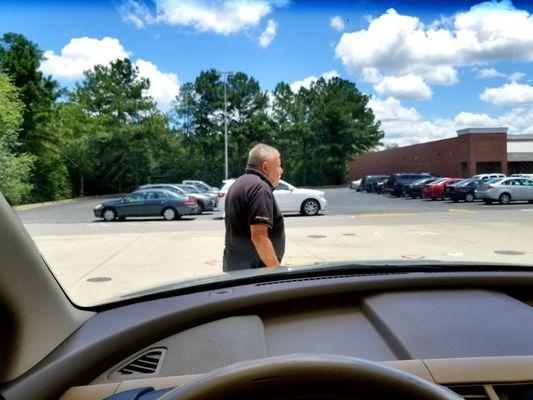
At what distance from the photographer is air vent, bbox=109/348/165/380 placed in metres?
1.56

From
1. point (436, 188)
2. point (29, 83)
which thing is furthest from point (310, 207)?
point (29, 83)

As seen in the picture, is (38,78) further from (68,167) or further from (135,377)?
(135,377)

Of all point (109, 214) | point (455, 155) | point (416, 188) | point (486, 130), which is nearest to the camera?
point (109, 214)

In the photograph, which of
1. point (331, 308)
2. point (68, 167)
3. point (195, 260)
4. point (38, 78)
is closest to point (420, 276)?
point (331, 308)

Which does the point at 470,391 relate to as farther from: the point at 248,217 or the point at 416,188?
the point at 416,188

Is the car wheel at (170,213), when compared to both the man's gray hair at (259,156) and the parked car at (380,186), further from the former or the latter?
the parked car at (380,186)

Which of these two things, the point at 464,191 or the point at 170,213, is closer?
the point at 170,213

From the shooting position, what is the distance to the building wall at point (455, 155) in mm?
43156

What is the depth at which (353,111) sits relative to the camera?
7100 centimetres

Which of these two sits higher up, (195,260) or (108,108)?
(108,108)

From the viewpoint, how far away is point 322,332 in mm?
1831

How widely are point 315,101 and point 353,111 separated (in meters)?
7.42

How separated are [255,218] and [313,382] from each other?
8.32 ft

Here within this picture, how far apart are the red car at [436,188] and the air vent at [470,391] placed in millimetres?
31749
